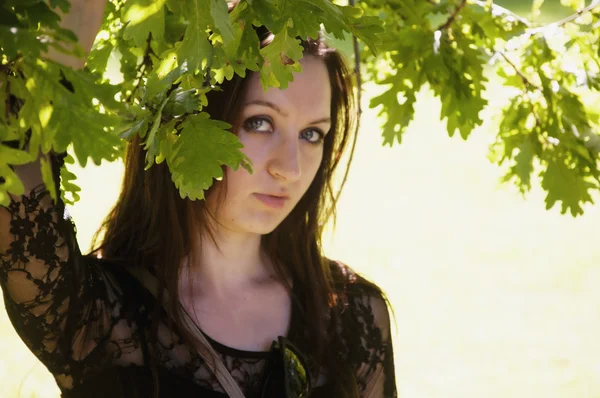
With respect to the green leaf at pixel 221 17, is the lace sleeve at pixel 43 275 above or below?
below

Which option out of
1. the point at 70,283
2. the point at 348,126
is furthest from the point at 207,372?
the point at 348,126

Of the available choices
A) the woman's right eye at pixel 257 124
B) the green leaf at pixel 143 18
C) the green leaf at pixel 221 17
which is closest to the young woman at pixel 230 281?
the woman's right eye at pixel 257 124

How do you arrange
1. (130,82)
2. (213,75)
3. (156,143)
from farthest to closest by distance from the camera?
(130,82) < (213,75) < (156,143)

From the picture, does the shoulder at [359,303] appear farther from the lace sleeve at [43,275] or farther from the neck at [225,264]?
the lace sleeve at [43,275]

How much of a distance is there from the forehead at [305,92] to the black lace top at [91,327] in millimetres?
531

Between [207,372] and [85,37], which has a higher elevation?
[85,37]

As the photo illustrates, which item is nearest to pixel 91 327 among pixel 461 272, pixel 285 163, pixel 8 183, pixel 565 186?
pixel 285 163

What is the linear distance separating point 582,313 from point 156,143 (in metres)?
6.39

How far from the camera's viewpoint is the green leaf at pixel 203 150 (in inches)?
59.0

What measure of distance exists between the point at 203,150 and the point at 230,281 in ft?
3.63

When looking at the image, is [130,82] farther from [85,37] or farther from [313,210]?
[85,37]

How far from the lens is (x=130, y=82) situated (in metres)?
2.48

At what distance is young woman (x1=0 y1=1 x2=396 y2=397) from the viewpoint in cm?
207

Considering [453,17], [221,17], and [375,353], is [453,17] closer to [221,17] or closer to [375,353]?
[375,353]
